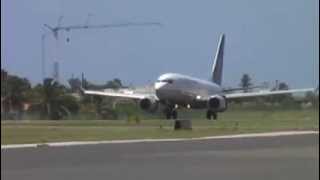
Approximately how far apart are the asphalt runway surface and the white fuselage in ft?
141

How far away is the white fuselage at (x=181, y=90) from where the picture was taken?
76.0 m

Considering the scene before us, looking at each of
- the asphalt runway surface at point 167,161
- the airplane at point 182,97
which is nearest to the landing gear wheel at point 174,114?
the airplane at point 182,97

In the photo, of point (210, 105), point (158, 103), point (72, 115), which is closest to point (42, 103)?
point (72, 115)

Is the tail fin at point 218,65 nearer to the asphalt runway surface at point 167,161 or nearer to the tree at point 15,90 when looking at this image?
the tree at point 15,90

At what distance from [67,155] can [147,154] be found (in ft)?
7.94

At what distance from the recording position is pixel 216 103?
75.7m

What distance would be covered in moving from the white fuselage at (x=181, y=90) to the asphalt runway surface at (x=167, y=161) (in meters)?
43.1

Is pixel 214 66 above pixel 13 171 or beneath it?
above

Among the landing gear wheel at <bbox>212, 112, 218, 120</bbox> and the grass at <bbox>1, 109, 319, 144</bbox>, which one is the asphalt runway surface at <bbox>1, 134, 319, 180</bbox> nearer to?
the grass at <bbox>1, 109, 319, 144</bbox>

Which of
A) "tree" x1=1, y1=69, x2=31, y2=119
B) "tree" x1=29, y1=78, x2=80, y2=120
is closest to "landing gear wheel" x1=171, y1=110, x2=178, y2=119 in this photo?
"tree" x1=29, y1=78, x2=80, y2=120

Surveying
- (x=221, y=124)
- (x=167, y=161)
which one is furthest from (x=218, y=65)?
(x=167, y=161)

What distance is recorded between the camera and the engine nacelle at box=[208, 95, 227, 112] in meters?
75.4

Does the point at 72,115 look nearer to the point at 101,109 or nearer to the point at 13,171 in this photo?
the point at 101,109

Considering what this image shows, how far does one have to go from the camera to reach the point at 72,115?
8550 centimetres
